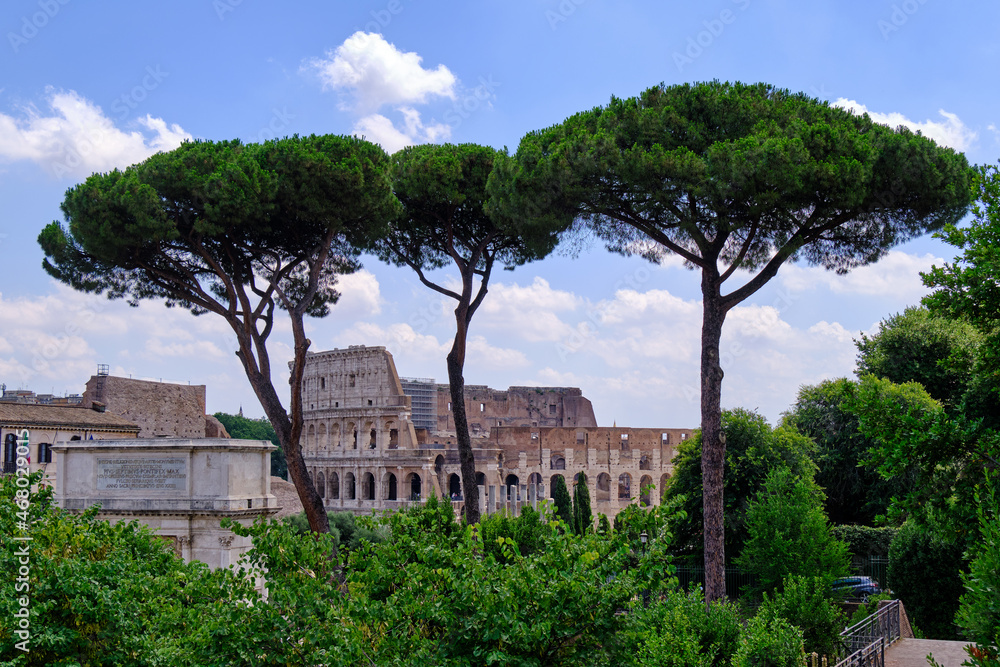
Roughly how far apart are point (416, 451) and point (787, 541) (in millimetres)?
25814

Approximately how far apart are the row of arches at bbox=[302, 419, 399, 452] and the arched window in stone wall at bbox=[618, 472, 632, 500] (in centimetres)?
1114

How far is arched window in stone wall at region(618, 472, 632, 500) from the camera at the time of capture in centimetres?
3944

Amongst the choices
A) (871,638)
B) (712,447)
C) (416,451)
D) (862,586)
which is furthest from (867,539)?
(416,451)

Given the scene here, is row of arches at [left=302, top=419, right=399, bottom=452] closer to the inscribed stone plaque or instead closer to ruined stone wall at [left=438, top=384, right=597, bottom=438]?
ruined stone wall at [left=438, top=384, right=597, bottom=438]

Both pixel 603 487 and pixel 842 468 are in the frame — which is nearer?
pixel 842 468

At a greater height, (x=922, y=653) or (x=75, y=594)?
(x=75, y=594)

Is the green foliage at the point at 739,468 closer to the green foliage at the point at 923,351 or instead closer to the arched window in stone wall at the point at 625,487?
the green foliage at the point at 923,351

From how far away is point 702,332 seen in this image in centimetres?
1053

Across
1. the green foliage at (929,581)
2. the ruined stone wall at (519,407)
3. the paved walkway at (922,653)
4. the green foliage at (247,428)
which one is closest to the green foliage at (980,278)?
the paved walkway at (922,653)

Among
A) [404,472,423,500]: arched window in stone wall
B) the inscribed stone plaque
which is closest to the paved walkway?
the inscribed stone plaque

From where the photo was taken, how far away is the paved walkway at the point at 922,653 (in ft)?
29.7

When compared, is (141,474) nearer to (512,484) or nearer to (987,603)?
(987,603)

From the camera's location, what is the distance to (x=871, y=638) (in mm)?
9500

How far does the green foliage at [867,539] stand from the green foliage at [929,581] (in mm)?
4125
